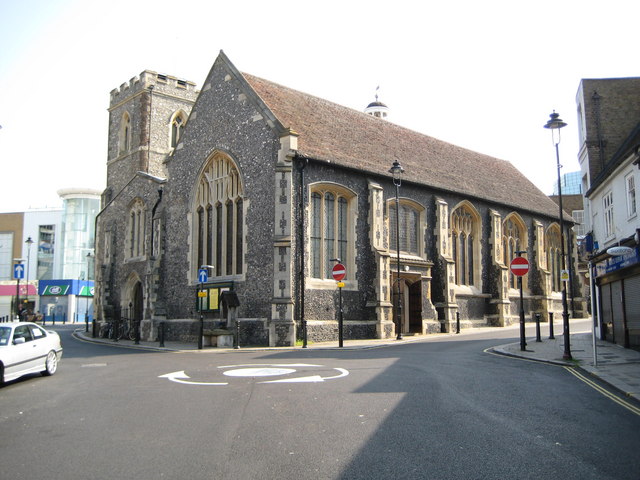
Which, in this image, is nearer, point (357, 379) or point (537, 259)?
point (357, 379)

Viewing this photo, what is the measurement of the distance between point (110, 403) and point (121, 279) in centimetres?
2468

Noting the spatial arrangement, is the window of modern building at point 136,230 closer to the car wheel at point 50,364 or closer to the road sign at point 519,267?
the car wheel at point 50,364

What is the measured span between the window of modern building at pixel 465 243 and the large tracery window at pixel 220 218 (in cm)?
1211

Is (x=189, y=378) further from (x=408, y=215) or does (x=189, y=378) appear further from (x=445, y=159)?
(x=445, y=159)

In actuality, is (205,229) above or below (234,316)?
above

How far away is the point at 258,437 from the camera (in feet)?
22.2

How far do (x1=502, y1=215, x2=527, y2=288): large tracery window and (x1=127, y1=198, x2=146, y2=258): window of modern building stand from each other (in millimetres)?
20702

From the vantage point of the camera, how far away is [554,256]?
41000mm

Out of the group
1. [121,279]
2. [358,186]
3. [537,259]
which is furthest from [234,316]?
[537,259]

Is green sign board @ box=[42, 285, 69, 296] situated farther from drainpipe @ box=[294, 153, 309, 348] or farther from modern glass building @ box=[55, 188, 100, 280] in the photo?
drainpipe @ box=[294, 153, 309, 348]

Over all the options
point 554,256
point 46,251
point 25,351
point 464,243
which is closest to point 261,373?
point 25,351

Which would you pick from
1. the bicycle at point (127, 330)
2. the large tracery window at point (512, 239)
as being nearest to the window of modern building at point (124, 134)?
the bicycle at point (127, 330)

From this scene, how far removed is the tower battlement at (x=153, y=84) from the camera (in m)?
38.5

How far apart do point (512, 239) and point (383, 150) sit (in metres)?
12.1
